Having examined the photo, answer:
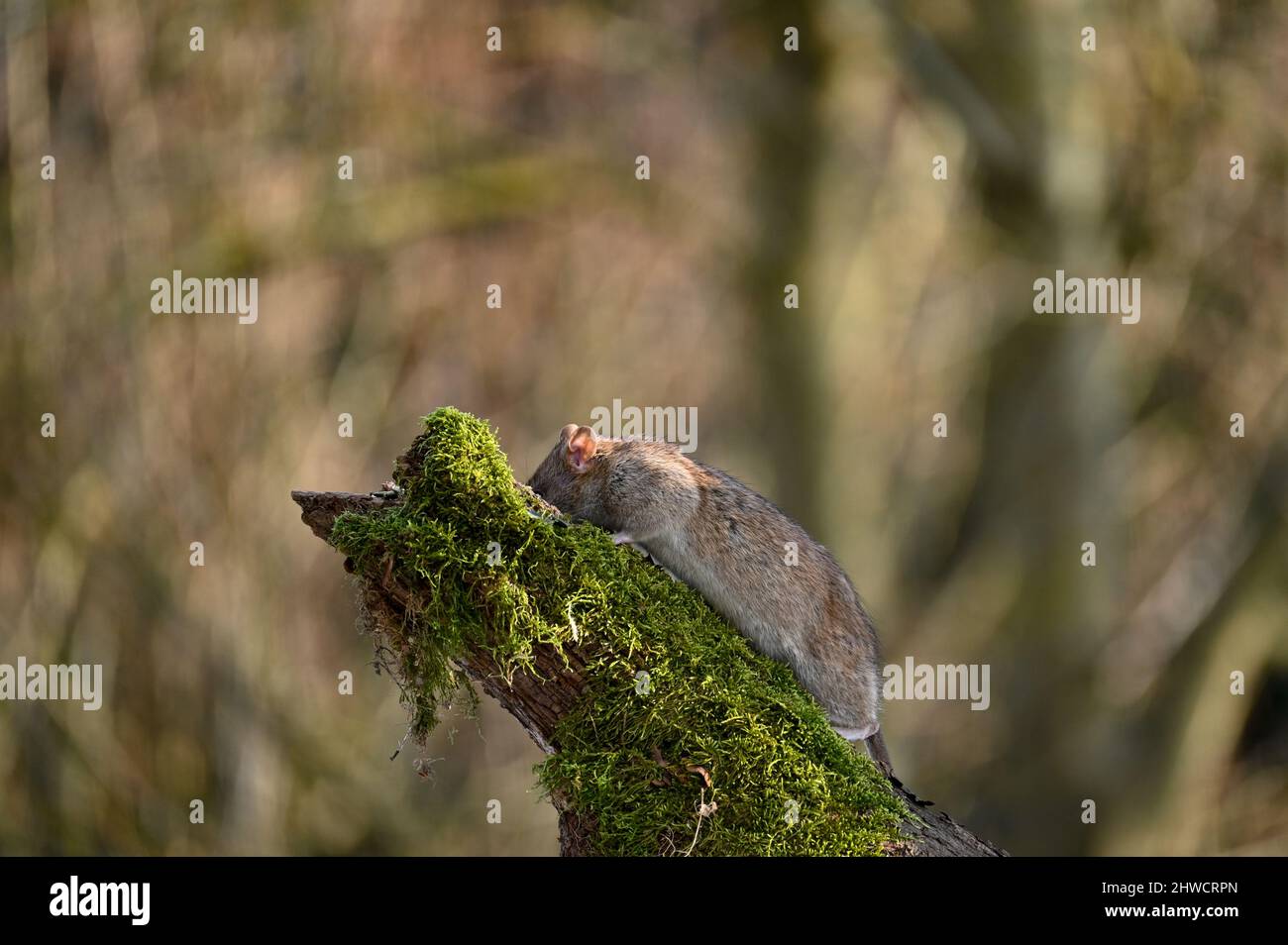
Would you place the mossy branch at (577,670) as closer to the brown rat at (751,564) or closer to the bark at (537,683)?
the bark at (537,683)

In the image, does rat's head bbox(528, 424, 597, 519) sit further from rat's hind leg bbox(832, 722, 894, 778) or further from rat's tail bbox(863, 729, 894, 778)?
rat's tail bbox(863, 729, 894, 778)

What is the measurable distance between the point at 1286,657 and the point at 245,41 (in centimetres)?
986

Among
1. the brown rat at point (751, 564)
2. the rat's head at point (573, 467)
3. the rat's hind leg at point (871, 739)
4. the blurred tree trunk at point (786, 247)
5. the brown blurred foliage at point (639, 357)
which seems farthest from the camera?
the blurred tree trunk at point (786, 247)

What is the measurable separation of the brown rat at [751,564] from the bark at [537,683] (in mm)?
765

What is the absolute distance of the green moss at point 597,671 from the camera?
490 cm

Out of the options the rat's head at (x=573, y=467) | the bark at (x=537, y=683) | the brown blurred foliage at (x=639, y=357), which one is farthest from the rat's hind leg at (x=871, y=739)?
the brown blurred foliage at (x=639, y=357)

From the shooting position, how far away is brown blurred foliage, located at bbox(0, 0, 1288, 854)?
11.0 metres

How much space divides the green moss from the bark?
54 millimetres

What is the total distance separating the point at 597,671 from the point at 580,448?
4.86ft

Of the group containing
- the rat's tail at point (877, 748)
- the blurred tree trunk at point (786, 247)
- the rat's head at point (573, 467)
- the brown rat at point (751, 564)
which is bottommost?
the rat's tail at point (877, 748)

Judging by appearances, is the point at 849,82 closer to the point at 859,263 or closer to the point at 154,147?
the point at 859,263

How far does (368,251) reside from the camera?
12.6 m

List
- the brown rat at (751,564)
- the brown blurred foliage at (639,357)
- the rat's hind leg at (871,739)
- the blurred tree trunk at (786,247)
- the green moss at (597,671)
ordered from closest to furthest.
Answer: the green moss at (597,671) < the brown rat at (751,564) < the rat's hind leg at (871,739) < the brown blurred foliage at (639,357) < the blurred tree trunk at (786,247)

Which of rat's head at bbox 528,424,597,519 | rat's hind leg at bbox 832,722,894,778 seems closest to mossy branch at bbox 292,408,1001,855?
Result: rat's hind leg at bbox 832,722,894,778
